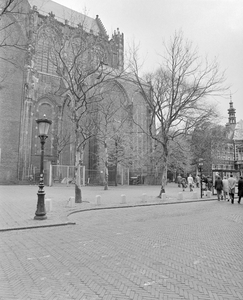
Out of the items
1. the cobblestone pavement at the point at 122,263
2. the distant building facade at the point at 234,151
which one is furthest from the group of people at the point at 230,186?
the distant building facade at the point at 234,151

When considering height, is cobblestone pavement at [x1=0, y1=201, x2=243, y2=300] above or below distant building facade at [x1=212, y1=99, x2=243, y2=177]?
below

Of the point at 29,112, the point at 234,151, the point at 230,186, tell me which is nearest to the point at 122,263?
the point at 230,186

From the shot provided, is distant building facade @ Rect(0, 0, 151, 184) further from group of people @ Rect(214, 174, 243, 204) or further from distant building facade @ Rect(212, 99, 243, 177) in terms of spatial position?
distant building facade @ Rect(212, 99, 243, 177)

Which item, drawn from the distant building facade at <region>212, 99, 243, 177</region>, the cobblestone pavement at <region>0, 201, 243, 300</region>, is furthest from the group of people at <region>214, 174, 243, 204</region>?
the distant building facade at <region>212, 99, 243, 177</region>

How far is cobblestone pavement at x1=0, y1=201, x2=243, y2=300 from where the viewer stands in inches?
127

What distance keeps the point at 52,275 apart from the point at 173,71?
16720mm

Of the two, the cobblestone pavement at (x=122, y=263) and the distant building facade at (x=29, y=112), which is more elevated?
the distant building facade at (x=29, y=112)

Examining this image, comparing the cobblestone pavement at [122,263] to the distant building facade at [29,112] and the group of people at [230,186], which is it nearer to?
the group of people at [230,186]

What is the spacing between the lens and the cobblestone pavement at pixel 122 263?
3238 millimetres

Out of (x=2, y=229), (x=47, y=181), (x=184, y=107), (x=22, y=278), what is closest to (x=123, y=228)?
(x=2, y=229)

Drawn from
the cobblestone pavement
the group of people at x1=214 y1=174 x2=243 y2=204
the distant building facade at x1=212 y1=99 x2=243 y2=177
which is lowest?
the cobblestone pavement

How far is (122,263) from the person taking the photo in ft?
14.2

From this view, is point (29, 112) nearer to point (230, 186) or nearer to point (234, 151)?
point (230, 186)

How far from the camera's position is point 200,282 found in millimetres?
3553
